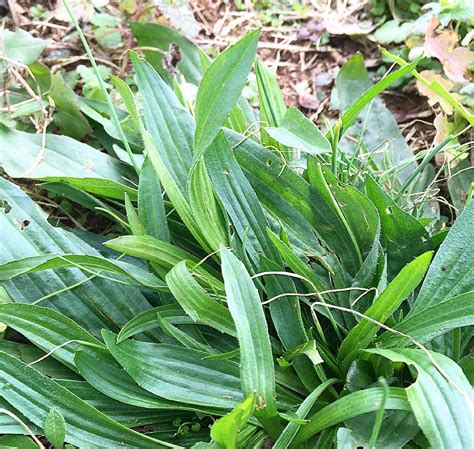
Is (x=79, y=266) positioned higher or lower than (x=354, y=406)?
higher

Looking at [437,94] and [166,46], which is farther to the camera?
[166,46]

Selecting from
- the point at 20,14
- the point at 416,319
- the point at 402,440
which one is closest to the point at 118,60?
the point at 20,14

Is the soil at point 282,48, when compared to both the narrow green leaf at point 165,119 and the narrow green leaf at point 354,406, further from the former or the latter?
the narrow green leaf at point 354,406

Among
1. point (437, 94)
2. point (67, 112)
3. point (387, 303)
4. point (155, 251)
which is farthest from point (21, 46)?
point (387, 303)

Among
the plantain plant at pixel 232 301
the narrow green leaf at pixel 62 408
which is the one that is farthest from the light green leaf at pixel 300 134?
the narrow green leaf at pixel 62 408

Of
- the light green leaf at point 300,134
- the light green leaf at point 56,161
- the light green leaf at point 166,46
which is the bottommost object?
the light green leaf at point 56,161

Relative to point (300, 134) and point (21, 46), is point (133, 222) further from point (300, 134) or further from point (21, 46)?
point (21, 46)

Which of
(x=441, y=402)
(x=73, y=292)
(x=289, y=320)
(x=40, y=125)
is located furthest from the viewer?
(x=40, y=125)
